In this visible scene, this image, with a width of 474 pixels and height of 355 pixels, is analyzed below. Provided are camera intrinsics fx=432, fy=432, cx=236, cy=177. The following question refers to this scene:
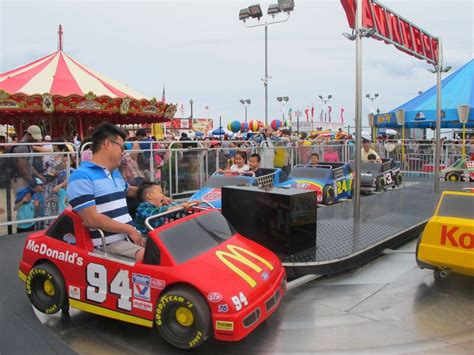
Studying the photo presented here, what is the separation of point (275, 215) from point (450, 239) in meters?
1.85

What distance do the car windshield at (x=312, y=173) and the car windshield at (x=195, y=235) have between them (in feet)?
20.7

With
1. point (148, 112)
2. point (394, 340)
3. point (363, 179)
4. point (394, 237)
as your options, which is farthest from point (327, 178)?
point (148, 112)

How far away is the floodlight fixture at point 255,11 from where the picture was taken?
16.2m

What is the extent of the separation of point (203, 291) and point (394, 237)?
3.89m

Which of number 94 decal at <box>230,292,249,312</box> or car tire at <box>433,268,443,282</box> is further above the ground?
number 94 decal at <box>230,292,249,312</box>

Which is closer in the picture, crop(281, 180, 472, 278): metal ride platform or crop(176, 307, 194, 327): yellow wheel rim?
crop(176, 307, 194, 327): yellow wheel rim

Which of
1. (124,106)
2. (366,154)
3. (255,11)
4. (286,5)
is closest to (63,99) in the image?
(124,106)

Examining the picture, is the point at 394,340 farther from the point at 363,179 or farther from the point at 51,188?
the point at 363,179

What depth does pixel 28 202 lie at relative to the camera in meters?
7.02

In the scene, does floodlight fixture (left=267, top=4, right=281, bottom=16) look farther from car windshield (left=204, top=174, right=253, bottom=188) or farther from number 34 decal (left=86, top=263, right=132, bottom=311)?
number 34 decal (left=86, top=263, right=132, bottom=311)

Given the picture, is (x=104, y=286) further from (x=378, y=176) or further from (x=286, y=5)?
(x=286, y=5)

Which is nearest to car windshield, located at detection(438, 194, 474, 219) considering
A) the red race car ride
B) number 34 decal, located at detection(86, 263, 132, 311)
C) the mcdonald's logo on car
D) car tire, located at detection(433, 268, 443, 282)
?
car tire, located at detection(433, 268, 443, 282)

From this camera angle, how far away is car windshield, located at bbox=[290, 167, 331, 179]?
9852mm

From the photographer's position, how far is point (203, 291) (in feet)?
9.97
